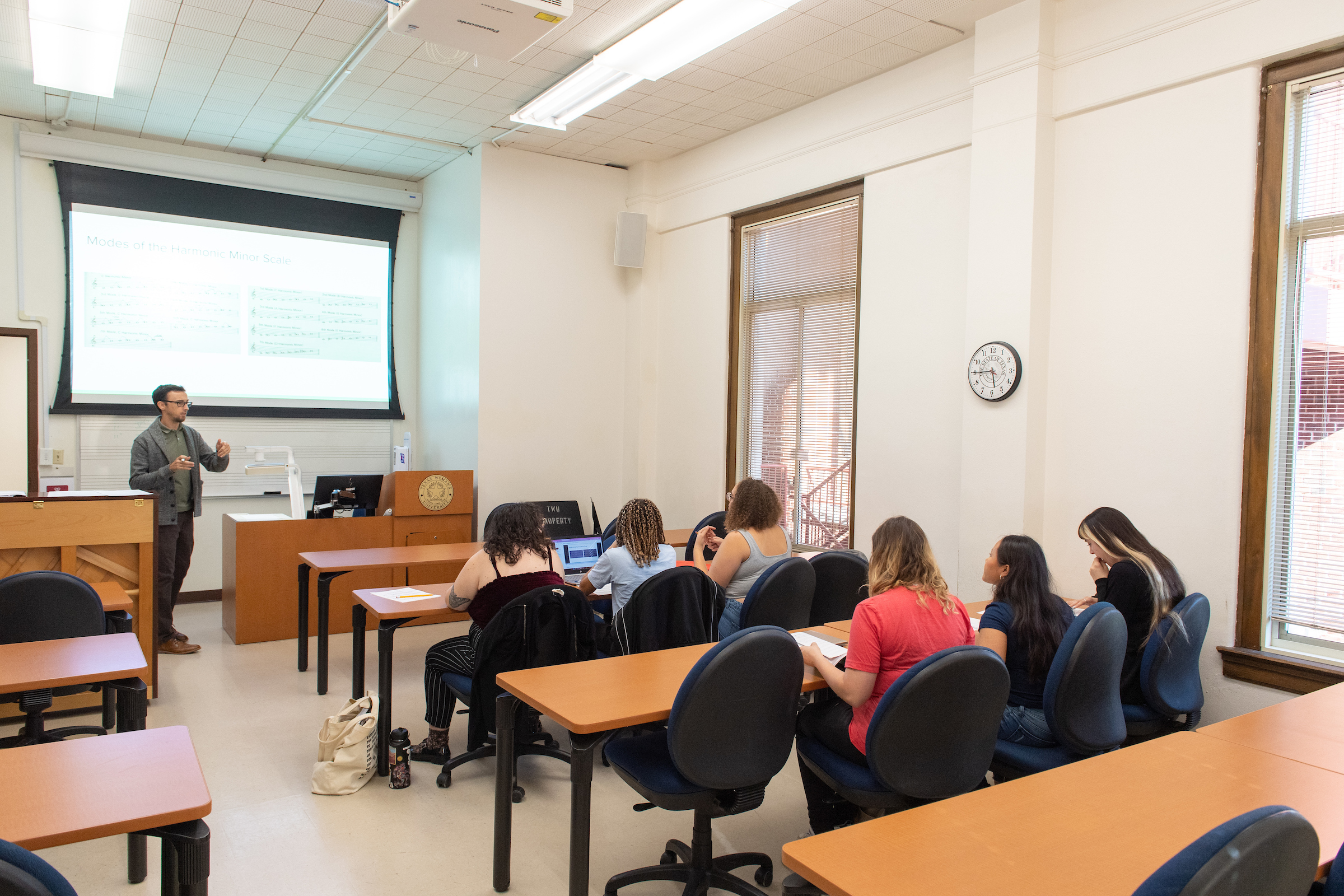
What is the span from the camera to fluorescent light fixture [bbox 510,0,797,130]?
4020 mm

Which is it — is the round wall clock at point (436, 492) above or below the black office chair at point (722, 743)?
above

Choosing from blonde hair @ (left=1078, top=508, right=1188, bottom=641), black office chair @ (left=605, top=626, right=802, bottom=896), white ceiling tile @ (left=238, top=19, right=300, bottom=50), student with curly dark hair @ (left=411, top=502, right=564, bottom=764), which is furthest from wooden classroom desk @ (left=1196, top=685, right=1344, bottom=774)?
white ceiling tile @ (left=238, top=19, right=300, bottom=50)

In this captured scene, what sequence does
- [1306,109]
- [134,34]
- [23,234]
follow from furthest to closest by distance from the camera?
[23,234] < [134,34] < [1306,109]

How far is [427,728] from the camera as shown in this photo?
401 cm

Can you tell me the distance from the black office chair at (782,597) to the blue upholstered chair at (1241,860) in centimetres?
225

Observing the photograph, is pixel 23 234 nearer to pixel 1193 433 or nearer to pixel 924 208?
pixel 924 208

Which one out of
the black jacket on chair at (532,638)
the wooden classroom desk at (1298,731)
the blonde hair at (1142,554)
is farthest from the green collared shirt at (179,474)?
the wooden classroom desk at (1298,731)

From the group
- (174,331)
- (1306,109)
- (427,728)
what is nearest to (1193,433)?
(1306,109)

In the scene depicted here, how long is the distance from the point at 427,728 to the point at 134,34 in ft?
13.1

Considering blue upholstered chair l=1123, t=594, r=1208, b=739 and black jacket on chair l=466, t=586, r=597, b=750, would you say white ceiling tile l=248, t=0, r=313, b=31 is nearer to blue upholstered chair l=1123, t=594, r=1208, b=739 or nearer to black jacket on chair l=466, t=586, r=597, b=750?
black jacket on chair l=466, t=586, r=597, b=750

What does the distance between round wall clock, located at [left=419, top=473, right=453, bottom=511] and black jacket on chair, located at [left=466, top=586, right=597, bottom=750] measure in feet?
9.89

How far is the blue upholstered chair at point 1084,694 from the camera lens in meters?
2.47

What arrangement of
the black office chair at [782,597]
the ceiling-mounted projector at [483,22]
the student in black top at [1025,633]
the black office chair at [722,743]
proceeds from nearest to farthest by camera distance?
1. the black office chair at [722,743]
2. the student in black top at [1025,633]
3. the ceiling-mounted projector at [483,22]
4. the black office chair at [782,597]

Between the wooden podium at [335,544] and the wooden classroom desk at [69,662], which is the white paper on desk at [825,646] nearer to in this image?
the wooden classroom desk at [69,662]
